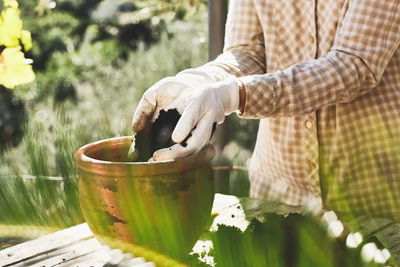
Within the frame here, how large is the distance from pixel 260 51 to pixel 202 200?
77 cm

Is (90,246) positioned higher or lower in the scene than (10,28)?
lower

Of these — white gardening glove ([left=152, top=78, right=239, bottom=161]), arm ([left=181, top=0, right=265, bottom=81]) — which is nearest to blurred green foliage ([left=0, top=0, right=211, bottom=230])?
arm ([left=181, top=0, right=265, bottom=81])

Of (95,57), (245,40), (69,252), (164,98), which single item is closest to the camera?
(69,252)

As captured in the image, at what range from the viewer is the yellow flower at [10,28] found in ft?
2.04

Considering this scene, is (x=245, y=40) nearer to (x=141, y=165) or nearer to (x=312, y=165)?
(x=312, y=165)

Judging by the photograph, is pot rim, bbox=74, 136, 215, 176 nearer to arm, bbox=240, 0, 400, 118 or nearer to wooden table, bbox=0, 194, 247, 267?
wooden table, bbox=0, 194, 247, 267

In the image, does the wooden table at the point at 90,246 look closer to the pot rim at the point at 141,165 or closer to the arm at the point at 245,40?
the pot rim at the point at 141,165

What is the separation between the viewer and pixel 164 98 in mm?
1288

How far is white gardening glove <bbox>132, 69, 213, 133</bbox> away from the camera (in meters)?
1.24

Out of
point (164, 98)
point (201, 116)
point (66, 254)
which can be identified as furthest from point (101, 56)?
point (66, 254)

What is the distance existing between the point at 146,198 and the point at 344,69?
0.61m

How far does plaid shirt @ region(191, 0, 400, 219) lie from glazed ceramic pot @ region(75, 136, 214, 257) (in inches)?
11.8

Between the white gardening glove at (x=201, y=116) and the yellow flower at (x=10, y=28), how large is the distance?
0.48 metres

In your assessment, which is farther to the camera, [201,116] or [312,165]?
[312,165]
